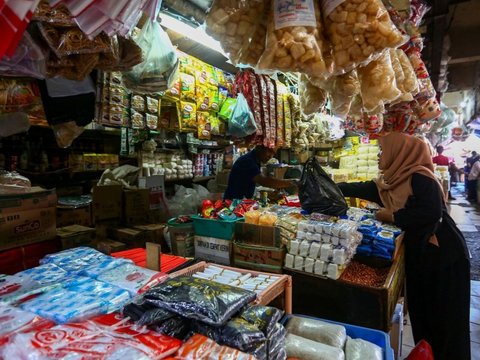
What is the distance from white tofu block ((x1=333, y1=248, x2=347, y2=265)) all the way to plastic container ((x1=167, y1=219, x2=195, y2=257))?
1042 mm

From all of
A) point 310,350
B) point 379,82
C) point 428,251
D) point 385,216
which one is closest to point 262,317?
point 310,350

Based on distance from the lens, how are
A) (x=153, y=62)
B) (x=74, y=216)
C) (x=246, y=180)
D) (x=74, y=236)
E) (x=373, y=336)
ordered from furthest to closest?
(x=246, y=180), (x=74, y=216), (x=74, y=236), (x=153, y=62), (x=373, y=336)

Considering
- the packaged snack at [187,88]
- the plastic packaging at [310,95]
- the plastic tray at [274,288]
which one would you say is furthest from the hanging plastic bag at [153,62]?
the plastic tray at [274,288]

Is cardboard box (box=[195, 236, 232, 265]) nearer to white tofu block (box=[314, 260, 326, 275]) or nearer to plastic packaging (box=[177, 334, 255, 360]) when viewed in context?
white tofu block (box=[314, 260, 326, 275])

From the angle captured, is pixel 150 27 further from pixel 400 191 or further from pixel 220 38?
pixel 400 191

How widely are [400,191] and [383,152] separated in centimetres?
41

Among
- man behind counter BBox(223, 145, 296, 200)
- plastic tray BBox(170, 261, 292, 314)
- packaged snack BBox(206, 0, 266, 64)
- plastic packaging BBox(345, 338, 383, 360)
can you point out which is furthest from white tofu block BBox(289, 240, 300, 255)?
man behind counter BBox(223, 145, 296, 200)

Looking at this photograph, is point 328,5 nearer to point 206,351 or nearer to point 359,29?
point 359,29

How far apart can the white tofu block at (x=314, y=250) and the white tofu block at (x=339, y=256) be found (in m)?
0.10

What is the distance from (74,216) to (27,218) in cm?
70

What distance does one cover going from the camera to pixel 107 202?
3273 mm

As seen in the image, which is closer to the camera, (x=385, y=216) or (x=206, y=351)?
Answer: (x=206, y=351)

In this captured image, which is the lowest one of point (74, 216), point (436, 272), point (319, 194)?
point (436, 272)

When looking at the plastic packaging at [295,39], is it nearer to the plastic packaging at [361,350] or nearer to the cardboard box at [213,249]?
the plastic packaging at [361,350]
